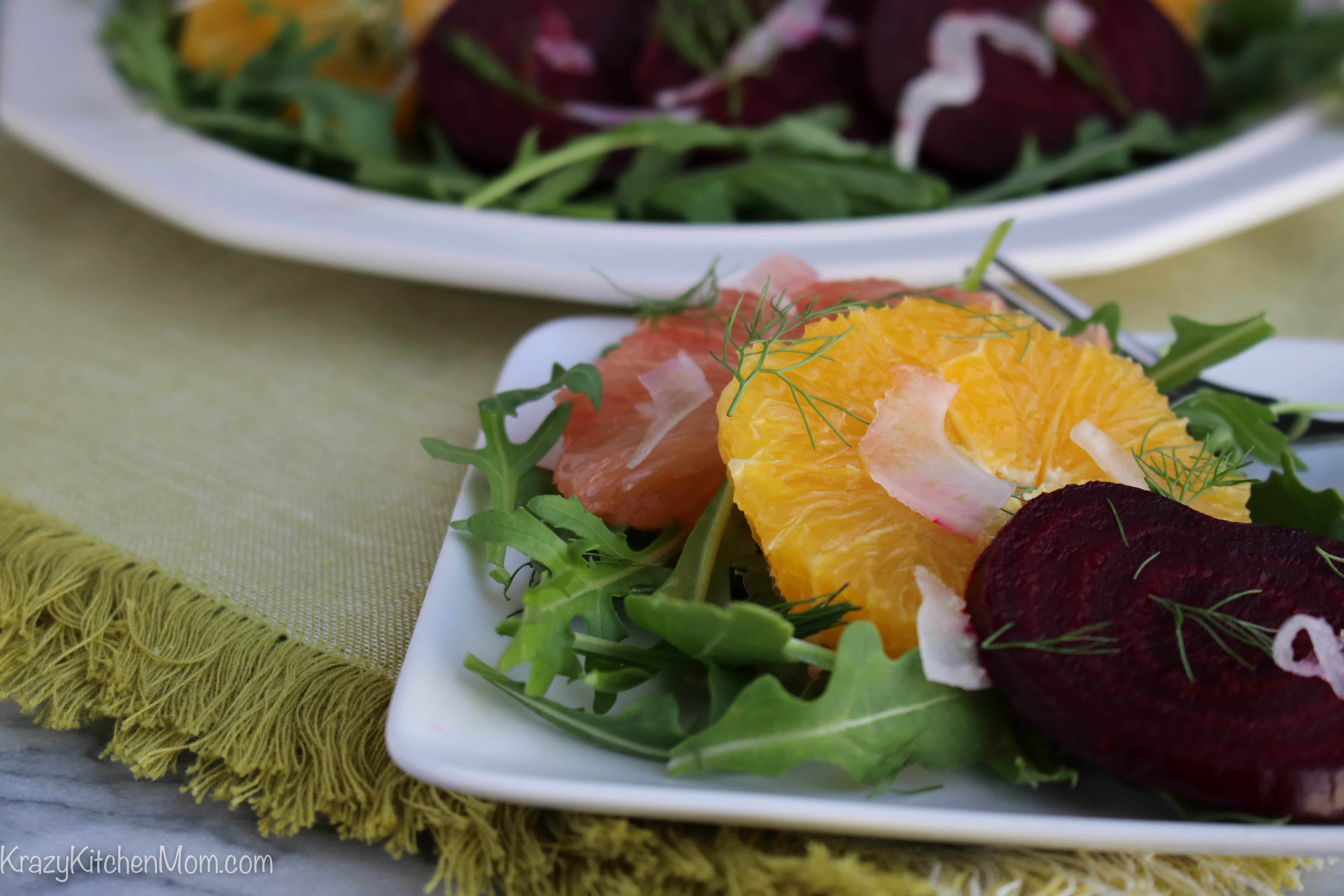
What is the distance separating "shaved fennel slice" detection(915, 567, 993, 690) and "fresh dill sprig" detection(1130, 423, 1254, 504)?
228mm

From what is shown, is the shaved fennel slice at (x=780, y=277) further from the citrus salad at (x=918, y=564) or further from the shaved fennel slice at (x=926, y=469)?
the shaved fennel slice at (x=926, y=469)

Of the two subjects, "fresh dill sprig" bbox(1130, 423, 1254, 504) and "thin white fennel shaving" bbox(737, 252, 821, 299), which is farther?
"thin white fennel shaving" bbox(737, 252, 821, 299)

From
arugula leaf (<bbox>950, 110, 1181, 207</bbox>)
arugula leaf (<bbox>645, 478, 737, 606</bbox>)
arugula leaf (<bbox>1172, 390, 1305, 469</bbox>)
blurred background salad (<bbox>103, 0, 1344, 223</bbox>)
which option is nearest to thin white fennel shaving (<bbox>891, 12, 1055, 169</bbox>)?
blurred background salad (<bbox>103, 0, 1344, 223</bbox>)

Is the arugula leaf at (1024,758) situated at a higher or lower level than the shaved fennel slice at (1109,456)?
lower

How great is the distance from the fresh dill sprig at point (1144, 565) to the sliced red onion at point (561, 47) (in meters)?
1.51

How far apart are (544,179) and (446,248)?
35 cm

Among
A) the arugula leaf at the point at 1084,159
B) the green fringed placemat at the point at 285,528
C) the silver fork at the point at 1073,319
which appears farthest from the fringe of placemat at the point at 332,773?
the arugula leaf at the point at 1084,159

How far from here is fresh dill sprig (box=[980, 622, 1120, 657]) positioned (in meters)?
0.75

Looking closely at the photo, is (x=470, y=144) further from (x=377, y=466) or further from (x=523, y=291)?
(x=377, y=466)

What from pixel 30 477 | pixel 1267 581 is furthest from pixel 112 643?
pixel 1267 581

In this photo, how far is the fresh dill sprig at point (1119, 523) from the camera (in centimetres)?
81

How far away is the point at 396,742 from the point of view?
749 mm

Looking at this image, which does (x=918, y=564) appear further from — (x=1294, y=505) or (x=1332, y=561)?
(x=1294, y=505)

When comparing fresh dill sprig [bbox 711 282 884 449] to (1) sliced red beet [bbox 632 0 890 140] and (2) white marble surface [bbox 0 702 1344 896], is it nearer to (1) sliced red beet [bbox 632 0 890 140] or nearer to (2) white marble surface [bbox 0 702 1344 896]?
(2) white marble surface [bbox 0 702 1344 896]
